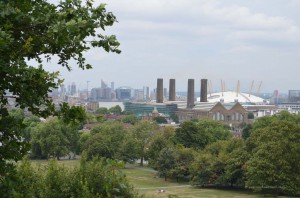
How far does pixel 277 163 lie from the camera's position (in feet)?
137

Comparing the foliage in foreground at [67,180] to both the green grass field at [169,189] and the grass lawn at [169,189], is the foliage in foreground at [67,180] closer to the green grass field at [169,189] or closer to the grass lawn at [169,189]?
the green grass field at [169,189]

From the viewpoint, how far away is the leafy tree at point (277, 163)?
41.5 metres

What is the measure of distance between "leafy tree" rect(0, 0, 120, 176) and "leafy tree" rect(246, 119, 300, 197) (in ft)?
121

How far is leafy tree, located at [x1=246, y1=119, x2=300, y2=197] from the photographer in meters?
41.5

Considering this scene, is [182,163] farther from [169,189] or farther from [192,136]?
[192,136]

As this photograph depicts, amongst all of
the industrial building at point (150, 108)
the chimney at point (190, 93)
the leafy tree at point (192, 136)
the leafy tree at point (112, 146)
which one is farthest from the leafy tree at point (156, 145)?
the chimney at point (190, 93)

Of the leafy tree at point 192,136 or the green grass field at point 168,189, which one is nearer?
the green grass field at point 168,189

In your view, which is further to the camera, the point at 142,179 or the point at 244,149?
the point at 142,179

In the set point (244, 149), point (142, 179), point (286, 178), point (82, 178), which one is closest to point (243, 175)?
point (244, 149)

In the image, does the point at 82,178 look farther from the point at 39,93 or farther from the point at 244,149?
the point at 244,149

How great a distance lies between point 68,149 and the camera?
74.2 meters

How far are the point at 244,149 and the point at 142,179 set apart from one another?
1177 cm

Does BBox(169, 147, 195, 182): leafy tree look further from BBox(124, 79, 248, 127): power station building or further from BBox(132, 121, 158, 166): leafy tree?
BBox(124, 79, 248, 127): power station building

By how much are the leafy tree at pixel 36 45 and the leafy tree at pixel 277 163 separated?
36.8 metres
